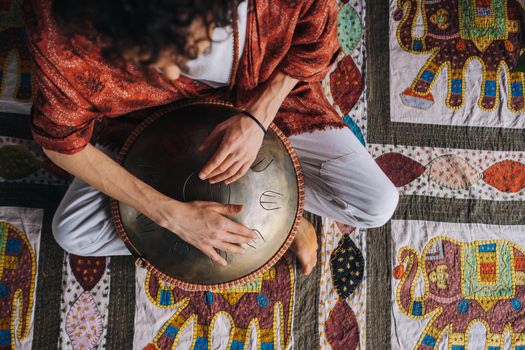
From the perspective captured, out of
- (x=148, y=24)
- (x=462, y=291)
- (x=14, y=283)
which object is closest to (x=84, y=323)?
(x=14, y=283)

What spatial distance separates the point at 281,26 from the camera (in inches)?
30.7

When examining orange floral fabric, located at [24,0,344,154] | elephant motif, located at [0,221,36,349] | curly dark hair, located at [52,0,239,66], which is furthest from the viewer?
elephant motif, located at [0,221,36,349]

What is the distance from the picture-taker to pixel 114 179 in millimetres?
823

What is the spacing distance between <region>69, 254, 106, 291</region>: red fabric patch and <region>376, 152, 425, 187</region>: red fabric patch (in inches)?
31.7

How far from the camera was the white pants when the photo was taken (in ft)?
3.22

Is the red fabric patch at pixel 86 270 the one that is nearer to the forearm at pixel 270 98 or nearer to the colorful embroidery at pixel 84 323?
the colorful embroidery at pixel 84 323

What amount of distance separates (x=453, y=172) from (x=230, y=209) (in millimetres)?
774

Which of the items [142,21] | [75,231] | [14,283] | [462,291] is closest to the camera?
[142,21]

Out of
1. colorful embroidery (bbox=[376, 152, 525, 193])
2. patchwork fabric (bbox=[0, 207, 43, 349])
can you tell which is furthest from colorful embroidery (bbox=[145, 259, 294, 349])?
colorful embroidery (bbox=[376, 152, 525, 193])

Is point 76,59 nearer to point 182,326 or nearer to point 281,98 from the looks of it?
point 281,98

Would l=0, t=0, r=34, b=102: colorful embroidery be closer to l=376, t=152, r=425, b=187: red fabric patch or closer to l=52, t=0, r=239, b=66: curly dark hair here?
l=52, t=0, r=239, b=66: curly dark hair

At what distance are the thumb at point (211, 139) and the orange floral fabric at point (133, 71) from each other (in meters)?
0.10

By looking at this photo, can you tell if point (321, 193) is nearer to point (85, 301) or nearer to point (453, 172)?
point (453, 172)

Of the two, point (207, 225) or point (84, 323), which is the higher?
point (207, 225)
